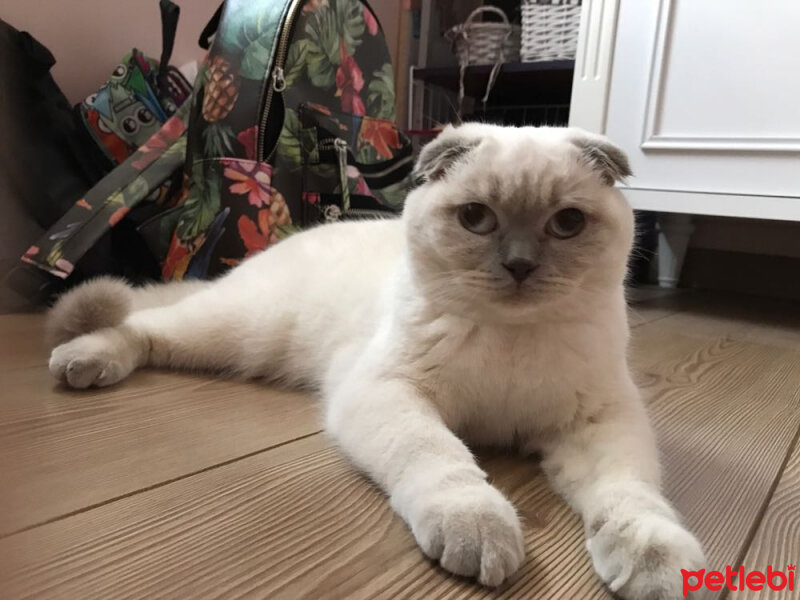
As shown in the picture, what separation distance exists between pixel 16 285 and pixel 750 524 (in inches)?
74.5

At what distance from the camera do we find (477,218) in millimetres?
921

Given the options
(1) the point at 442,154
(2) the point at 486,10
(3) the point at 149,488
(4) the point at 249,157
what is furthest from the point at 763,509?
(2) the point at 486,10

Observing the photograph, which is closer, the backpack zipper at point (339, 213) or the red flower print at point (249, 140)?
the red flower print at point (249, 140)

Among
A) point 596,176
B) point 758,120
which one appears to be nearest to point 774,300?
point 758,120

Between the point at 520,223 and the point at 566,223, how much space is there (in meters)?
0.08

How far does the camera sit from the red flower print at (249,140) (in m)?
1.74

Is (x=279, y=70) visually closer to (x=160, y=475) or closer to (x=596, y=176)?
(x=596, y=176)

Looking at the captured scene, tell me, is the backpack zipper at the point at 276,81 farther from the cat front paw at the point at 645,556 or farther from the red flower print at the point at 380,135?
the cat front paw at the point at 645,556

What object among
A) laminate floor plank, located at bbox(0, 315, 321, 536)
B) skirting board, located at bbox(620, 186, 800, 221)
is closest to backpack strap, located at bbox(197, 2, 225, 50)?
laminate floor plank, located at bbox(0, 315, 321, 536)

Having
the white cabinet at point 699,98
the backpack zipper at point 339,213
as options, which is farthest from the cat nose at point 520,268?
the white cabinet at point 699,98

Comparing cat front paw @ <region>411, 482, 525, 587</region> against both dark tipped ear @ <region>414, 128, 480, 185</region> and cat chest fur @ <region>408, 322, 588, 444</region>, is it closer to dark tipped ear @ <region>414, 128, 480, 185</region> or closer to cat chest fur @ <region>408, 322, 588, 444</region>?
cat chest fur @ <region>408, 322, 588, 444</region>

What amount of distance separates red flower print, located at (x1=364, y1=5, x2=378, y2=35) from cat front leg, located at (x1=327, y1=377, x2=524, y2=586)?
1.45m

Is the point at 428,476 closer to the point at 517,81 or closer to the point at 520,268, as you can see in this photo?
the point at 520,268

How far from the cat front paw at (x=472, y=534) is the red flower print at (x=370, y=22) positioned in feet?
5.73
